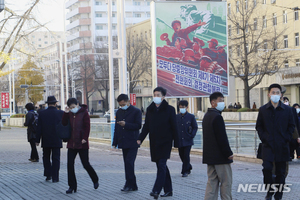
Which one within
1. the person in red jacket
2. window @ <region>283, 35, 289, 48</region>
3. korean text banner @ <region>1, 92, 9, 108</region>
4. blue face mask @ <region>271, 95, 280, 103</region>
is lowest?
blue face mask @ <region>271, 95, 280, 103</region>

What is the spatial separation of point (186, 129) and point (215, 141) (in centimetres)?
493

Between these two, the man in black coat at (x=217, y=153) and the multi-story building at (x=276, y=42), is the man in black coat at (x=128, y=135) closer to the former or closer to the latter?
the man in black coat at (x=217, y=153)

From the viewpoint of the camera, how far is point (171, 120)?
837 centimetres

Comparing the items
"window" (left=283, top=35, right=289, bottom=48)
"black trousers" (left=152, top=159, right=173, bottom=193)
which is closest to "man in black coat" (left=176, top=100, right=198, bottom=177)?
"black trousers" (left=152, top=159, right=173, bottom=193)

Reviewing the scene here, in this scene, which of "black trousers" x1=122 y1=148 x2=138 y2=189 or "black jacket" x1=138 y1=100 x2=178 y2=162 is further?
"black trousers" x1=122 y1=148 x2=138 y2=189

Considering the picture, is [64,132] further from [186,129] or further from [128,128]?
[186,129]

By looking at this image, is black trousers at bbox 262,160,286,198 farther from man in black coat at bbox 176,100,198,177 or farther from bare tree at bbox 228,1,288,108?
bare tree at bbox 228,1,288,108

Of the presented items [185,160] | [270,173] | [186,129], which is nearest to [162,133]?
[270,173]

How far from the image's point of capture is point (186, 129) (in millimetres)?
11719

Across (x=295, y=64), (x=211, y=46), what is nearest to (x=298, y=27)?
(x=295, y=64)

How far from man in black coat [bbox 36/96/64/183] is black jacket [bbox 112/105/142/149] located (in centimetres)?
188

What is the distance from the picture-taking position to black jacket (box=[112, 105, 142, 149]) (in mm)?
9094

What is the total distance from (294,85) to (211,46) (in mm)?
29253

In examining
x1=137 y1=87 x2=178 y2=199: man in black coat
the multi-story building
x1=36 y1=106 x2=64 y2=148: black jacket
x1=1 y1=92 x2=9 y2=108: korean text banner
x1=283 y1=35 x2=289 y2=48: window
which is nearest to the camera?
x1=137 y1=87 x2=178 y2=199: man in black coat
